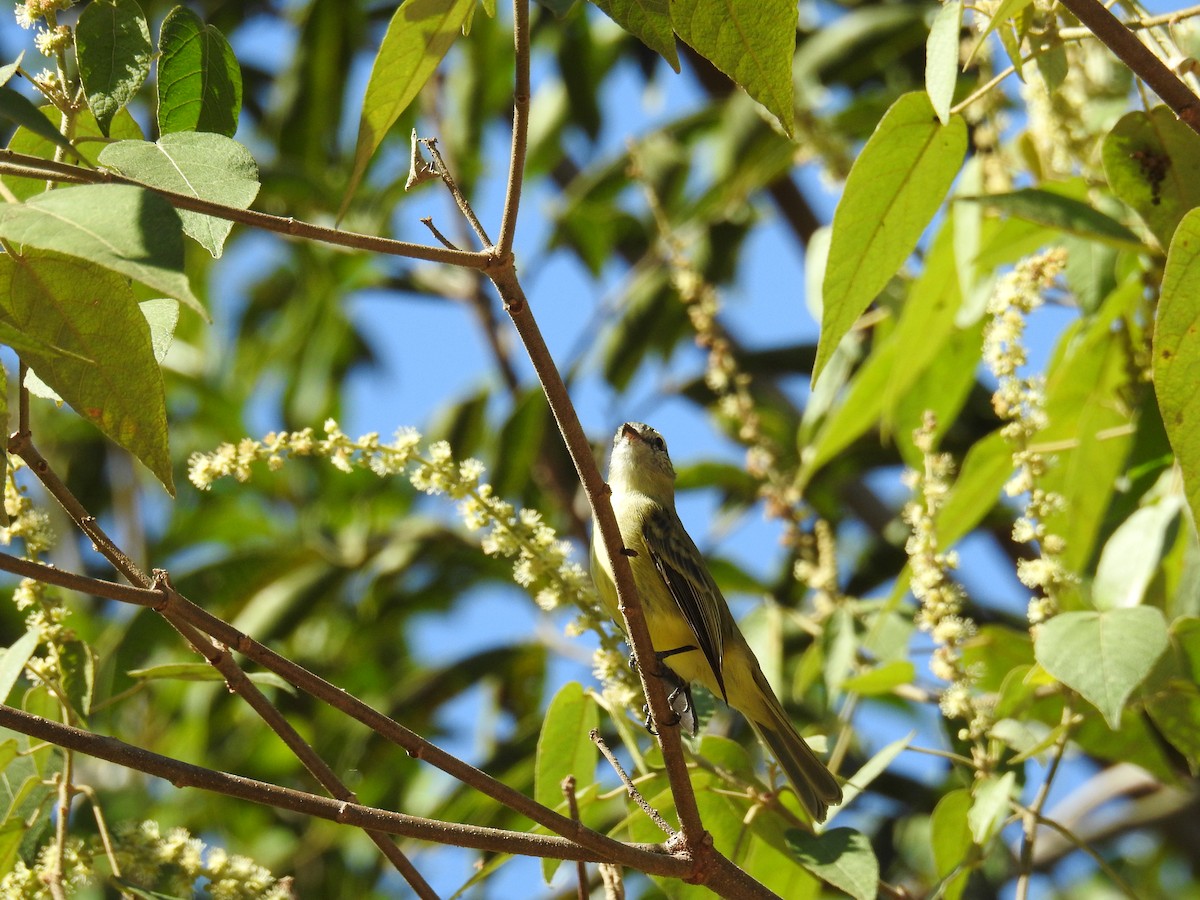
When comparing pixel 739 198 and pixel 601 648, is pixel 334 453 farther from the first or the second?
pixel 739 198

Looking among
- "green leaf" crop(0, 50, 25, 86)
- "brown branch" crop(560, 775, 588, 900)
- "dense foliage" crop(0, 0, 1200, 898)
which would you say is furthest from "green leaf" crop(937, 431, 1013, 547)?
"green leaf" crop(0, 50, 25, 86)

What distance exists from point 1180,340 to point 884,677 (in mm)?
1142

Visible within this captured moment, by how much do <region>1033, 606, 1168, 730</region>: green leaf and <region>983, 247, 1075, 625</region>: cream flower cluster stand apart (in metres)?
0.19

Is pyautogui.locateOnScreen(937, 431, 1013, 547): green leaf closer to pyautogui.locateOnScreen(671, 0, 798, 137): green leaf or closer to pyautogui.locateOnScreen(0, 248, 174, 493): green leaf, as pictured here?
pyautogui.locateOnScreen(671, 0, 798, 137): green leaf

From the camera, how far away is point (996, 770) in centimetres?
314

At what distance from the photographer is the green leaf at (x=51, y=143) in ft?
7.83

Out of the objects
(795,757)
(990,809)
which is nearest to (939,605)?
(990,809)

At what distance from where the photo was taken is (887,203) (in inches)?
112

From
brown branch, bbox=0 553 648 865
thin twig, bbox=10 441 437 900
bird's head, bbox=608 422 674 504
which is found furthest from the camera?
bird's head, bbox=608 422 674 504

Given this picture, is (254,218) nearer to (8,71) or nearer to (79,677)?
(8,71)

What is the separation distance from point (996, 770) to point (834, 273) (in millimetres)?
1230

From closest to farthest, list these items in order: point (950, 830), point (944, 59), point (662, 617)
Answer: point (944, 59), point (950, 830), point (662, 617)

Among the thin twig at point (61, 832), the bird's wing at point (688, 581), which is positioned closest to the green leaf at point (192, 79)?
the thin twig at point (61, 832)

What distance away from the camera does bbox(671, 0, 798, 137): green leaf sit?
2.10 metres
